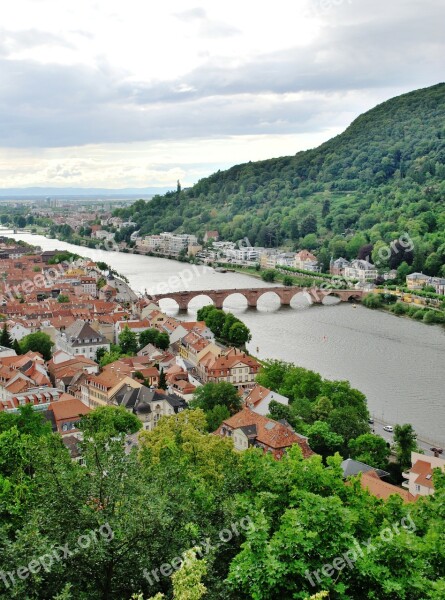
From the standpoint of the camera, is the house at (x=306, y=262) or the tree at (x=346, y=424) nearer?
the tree at (x=346, y=424)

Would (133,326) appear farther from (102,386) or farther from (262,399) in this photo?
(262,399)

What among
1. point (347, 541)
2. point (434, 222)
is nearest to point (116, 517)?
point (347, 541)

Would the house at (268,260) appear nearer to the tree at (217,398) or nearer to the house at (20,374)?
the house at (20,374)

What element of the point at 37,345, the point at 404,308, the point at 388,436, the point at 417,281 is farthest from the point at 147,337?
the point at 417,281

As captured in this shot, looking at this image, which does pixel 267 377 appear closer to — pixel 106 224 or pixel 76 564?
pixel 76 564

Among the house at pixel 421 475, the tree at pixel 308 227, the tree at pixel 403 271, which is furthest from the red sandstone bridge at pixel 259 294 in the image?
the tree at pixel 308 227

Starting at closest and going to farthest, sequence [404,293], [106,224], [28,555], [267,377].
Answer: [28,555] → [267,377] → [404,293] → [106,224]
